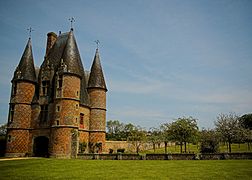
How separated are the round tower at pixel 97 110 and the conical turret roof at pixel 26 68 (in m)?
8.15

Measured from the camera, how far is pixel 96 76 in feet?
120

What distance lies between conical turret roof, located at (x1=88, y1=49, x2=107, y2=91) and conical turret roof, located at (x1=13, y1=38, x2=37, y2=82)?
7.92 meters

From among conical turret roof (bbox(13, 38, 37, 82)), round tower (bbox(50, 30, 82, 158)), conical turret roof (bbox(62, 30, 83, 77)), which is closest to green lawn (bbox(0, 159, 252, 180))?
round tower (bbox(50, 30, 82, 158))

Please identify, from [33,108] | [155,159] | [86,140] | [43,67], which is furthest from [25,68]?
[155,159]

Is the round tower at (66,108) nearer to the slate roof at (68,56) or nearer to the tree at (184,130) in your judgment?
the slate roof at (68,56)

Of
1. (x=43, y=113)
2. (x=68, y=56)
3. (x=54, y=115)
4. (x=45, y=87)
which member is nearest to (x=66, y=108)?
(x=54, y=115)

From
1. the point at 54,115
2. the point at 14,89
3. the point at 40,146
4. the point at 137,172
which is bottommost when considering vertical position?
the point at 137,172

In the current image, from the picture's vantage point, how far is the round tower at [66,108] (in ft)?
93.2

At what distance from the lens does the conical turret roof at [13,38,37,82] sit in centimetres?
3273

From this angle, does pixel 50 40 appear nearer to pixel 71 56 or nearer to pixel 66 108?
pixel 71 56

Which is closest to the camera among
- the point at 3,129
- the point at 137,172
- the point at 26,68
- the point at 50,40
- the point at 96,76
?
the point at 137,172

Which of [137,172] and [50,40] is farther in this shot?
[50,40]

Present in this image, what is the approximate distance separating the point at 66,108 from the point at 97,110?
266 inches

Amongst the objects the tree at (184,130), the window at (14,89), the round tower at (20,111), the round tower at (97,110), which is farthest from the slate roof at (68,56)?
the tree at (184,130)
